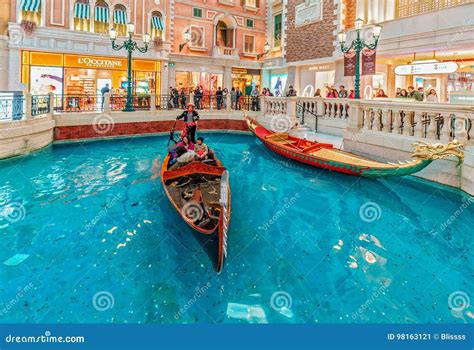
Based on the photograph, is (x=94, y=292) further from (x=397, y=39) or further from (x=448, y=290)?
(x=397, y=39)

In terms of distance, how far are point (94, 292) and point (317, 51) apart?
17588 mm

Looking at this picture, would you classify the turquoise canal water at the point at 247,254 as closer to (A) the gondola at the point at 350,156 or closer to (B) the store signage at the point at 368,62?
(A) the gondola at the point at 350,156

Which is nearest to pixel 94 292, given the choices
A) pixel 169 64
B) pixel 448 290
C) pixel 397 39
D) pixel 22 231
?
pixel 22 231

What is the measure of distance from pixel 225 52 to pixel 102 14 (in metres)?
8.09

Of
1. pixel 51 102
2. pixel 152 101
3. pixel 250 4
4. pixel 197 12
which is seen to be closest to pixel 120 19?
pixel 197 12

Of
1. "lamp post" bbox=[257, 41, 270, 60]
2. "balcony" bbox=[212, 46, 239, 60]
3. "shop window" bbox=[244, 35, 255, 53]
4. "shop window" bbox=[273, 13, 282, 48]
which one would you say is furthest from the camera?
"shop window" bbox=[244, 35, 255, 53]

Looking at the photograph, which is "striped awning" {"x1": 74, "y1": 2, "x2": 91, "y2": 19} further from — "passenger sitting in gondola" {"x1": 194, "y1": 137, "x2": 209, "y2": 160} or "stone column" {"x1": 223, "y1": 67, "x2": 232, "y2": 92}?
"passenger sitting in gondola" {"x1": 194, "y1": 137, "x2": 209, "y2": 160}

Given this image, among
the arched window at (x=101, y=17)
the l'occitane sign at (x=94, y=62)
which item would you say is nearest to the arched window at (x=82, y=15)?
the arched window at (x=101, y=17)

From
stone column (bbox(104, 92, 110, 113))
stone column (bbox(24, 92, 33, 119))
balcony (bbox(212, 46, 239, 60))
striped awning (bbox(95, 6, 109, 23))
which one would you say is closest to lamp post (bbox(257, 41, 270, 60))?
balcony (bbox(212, 46, 239, 60))

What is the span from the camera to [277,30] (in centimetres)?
2361
